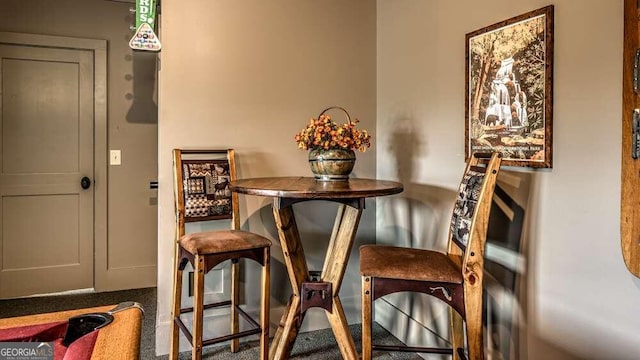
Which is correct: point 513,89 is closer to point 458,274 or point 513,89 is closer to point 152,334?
point 458,274

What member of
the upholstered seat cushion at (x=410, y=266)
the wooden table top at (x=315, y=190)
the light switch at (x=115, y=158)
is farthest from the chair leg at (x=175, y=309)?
the light switch at (x=115, y=158)

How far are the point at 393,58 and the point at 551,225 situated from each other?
1.53m

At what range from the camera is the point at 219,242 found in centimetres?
216

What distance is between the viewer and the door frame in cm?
367

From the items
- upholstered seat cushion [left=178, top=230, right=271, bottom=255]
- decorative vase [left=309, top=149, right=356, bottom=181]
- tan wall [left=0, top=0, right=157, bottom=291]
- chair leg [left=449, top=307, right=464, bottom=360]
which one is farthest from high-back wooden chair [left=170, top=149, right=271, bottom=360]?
tan wall [left=0, top=0, right=157, bottom=291]

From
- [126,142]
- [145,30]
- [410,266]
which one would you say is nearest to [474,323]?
[410,266]

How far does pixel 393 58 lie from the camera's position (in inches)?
112

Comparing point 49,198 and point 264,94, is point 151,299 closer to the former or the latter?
point 49,198

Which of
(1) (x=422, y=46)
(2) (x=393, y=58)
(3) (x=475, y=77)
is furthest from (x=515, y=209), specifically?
(2) (x=393, y=58)

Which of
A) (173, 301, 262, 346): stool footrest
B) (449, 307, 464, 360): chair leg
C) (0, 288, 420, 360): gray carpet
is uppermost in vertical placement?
(449, 307, 464, 360): chair leg

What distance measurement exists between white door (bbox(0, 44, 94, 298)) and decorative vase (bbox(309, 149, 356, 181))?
2412mm

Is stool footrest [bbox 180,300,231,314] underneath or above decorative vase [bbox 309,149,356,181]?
underneath

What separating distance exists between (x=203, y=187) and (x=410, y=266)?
1292 mm

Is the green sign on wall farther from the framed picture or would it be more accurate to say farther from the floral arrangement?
the framed picture
